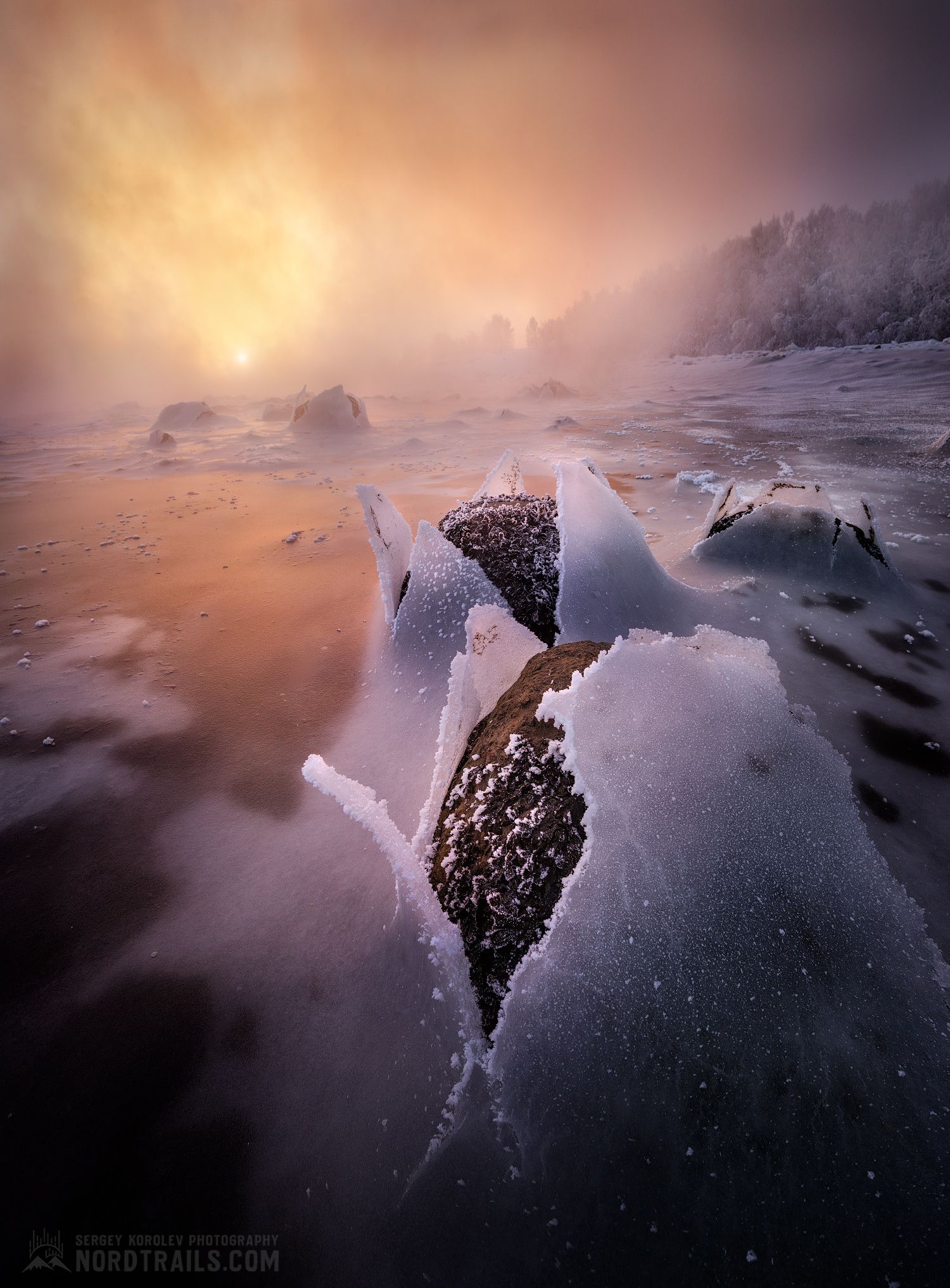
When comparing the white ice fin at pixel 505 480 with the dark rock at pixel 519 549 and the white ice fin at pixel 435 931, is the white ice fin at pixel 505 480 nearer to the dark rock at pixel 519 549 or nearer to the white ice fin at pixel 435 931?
the dark rock at pixel 519 549

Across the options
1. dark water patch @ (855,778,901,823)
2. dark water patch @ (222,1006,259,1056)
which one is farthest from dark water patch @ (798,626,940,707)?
dark water patch @ (222,1006,259,1056)

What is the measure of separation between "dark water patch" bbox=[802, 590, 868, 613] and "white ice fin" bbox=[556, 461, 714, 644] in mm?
768

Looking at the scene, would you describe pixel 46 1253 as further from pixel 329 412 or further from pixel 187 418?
pixel 187 418

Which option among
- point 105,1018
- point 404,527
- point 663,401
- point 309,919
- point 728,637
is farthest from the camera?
point 663,401

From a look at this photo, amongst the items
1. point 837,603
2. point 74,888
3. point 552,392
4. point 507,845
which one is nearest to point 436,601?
point 507,845

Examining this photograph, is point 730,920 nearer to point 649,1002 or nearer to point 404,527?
point 649,1002

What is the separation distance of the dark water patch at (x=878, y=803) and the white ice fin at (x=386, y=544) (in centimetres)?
245

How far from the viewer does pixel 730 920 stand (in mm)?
1142

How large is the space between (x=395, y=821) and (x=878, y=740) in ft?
Answer: 7.20

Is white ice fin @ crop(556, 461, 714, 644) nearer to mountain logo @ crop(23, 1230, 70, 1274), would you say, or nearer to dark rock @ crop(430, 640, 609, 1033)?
dark rock @ crop(430, 640, 609, 1033)

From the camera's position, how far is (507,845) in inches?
50.9


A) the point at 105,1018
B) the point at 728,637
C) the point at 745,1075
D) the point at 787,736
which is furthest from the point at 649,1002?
the point at 728,637

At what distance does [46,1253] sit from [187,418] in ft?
65.2

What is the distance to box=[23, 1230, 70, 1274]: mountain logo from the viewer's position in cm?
99
